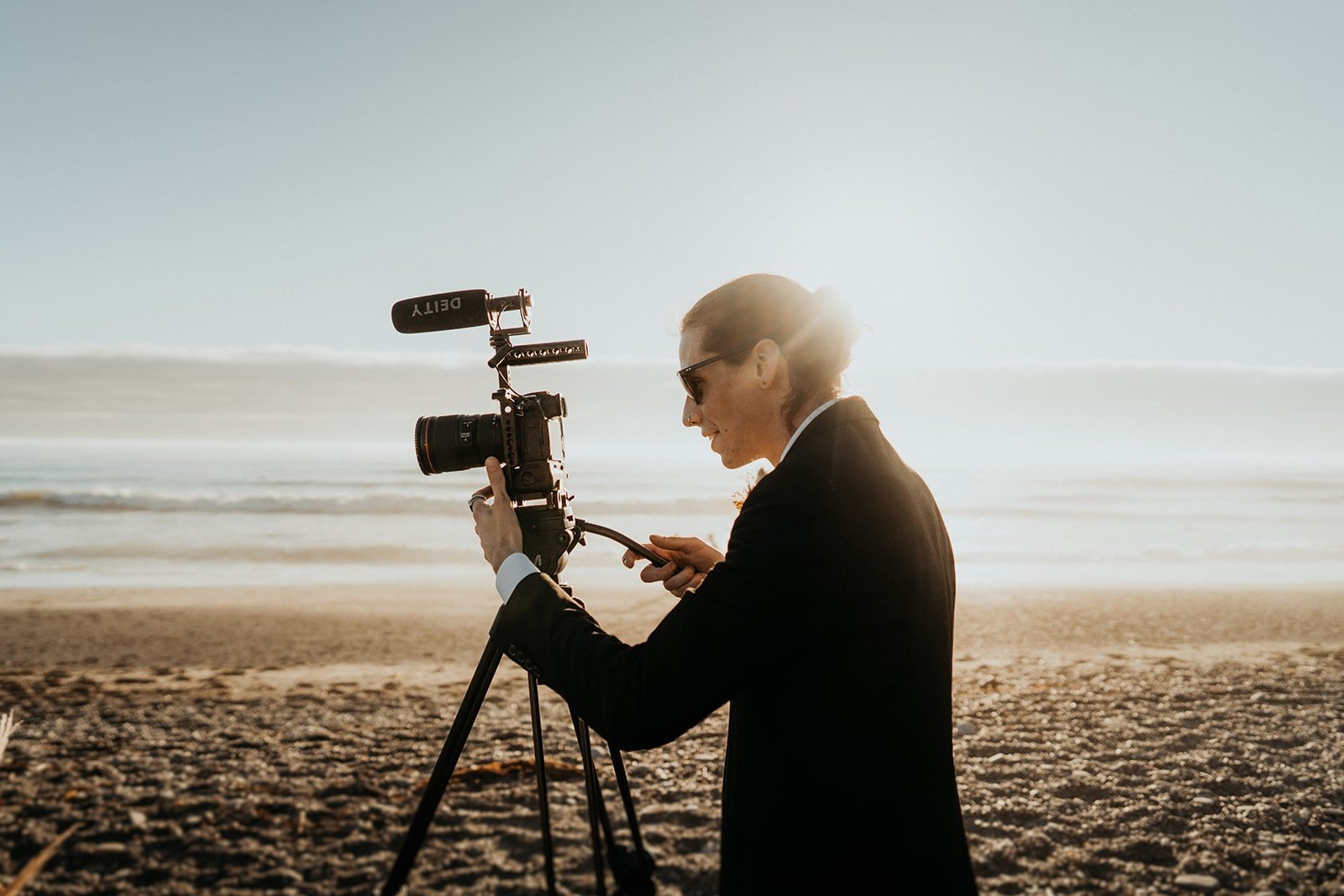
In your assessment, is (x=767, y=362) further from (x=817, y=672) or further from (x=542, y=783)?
(x=542, y=783)

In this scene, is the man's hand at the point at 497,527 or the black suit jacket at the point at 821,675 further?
the man's hand at the point at 497,527

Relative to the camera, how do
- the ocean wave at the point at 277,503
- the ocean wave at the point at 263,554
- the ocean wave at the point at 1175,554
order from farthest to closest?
the ocean wave at the point at 277,503, the ocean wave at the point at 1175,554, the ocean wave at the point at 263,554

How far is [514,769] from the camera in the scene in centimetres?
419

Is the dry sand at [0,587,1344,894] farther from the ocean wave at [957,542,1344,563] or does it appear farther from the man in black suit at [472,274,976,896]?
the ocean wave at [957,542,1344,563]

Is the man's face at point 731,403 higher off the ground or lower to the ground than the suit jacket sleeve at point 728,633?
higher

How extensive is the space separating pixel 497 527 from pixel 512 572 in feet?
0.61

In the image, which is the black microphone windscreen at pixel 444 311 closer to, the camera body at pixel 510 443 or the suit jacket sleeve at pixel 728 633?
the camera body at pixel 510 443

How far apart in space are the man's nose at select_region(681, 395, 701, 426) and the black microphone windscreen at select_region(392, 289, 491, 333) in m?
0.76

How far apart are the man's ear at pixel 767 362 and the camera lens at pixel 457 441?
900 mm

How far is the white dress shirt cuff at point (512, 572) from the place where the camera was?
5.56ft

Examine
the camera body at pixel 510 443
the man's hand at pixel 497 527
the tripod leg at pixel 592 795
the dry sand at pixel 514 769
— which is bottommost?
the dry sand at pixel 514 769

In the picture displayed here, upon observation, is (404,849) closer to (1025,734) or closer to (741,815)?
(741,815)

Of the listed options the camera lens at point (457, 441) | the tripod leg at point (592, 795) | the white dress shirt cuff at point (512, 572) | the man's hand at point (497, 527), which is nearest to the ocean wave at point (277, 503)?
the tripod leg at point (592, 795)

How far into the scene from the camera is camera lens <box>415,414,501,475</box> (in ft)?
7.29
